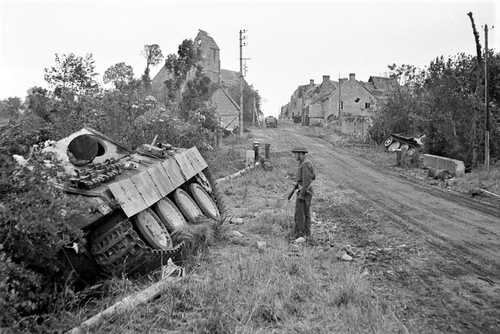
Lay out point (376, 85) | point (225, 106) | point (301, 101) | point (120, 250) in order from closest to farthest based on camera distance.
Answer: point (120, 250) → point (225, 106) → point (376, 85) → point (301, 101)

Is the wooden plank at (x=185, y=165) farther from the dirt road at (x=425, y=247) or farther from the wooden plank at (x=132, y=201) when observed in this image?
the dirt road at (x=425, y=247)

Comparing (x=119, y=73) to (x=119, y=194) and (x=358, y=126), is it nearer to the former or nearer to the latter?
(x=119, y=194)

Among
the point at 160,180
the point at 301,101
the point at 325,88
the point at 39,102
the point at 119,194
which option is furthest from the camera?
the point at 301,101

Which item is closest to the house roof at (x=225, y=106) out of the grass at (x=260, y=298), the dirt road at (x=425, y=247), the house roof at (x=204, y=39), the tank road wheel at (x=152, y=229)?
the house roof at (x=204, y=39)

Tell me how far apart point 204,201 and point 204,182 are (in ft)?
3.79

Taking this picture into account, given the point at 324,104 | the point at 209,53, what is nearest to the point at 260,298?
the point at 209,53

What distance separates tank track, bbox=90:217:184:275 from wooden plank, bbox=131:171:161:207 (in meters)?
0.78

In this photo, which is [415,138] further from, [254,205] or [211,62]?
[211,62]

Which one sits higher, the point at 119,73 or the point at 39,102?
the point at 119,73

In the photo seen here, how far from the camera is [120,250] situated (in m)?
5.94

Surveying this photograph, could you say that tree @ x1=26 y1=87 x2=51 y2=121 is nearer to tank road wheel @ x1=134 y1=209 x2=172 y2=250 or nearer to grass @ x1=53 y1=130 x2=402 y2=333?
tank road wheel @ x1=134 y1=209 x2=172 y2=250

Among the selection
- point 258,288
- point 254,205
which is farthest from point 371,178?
point 258,288

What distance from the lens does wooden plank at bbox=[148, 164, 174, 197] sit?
7.61m

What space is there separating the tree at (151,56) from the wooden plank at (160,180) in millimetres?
36244
